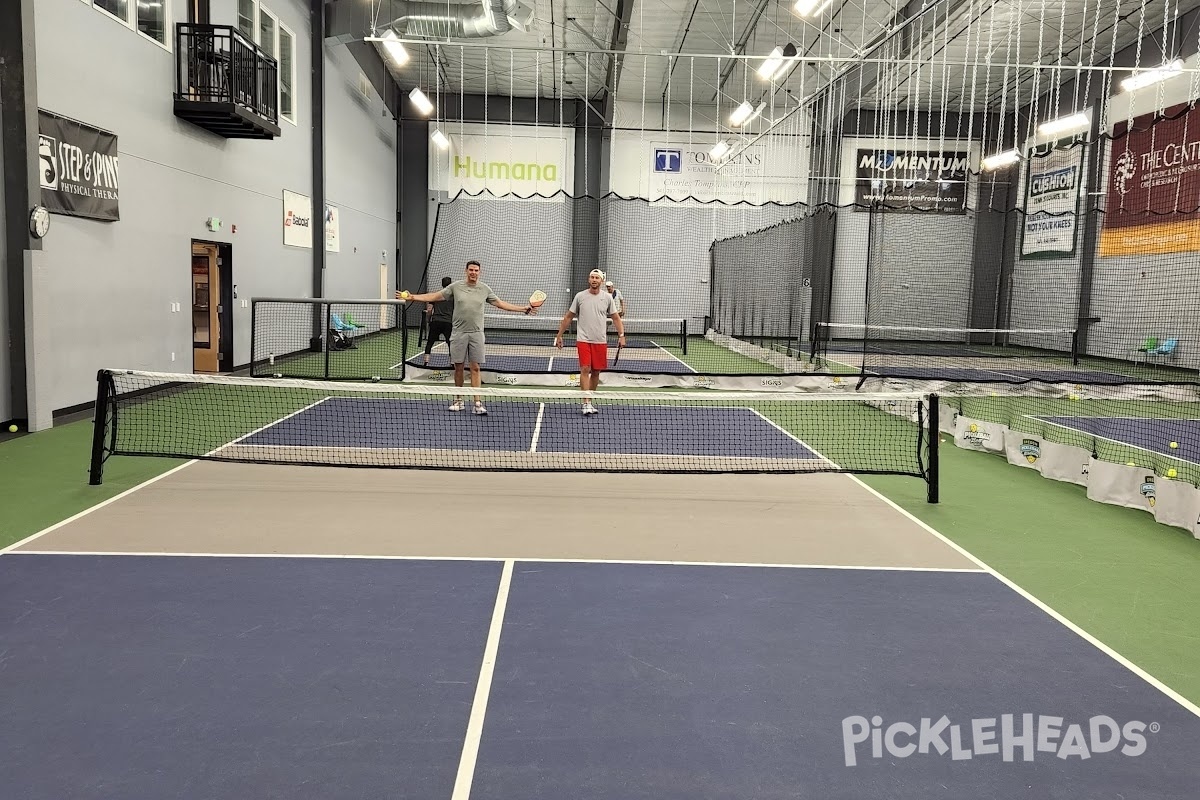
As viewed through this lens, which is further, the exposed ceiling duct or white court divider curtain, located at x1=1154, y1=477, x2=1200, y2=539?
the exposed ceiling duct

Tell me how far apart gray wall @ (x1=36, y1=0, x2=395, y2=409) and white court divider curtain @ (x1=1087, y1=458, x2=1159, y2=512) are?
10.5 meters

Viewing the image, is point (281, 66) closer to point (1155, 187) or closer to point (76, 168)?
point (76, 168)

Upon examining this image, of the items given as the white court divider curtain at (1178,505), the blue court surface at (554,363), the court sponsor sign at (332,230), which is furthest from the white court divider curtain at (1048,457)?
the court sponsor sign at (332,230)

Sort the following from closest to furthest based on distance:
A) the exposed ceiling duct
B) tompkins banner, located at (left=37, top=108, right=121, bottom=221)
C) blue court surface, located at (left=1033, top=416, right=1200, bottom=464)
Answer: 1. tompkins banner, located at (left=37, top=108, right=121, bottom=221)
2. blue court surface, located at (left=1033, top=416, right=1200, bottom=464)
3. the exposed ceiling duct

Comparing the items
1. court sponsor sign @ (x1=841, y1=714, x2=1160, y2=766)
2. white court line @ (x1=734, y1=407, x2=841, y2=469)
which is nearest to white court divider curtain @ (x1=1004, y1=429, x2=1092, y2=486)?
white court line @ (x1=734, y1=407, x2=841, y2=469)

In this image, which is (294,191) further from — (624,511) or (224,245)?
(624,511)

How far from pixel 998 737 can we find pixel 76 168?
10.9 meters

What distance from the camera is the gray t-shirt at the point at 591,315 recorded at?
35.0ft

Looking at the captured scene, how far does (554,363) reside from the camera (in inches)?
692

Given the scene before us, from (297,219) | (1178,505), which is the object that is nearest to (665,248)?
(297,219)

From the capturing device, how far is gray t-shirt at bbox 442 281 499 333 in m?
10.7

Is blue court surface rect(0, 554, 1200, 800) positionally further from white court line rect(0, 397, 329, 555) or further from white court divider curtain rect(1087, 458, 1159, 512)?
white court divider curtain rect(1087, 458, 1159, 512)

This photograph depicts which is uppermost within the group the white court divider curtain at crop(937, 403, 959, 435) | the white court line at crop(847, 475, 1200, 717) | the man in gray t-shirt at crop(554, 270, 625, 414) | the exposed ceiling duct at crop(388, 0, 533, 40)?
the exposed ceiling duct at crop(388, 0, 533, 40)

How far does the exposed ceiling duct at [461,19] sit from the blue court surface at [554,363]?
20.7ft
